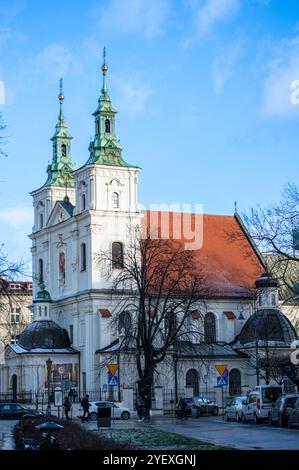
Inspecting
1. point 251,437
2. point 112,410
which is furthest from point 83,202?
point 251,437

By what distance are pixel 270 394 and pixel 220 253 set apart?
40.3m

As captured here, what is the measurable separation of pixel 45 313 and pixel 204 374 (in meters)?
14.2

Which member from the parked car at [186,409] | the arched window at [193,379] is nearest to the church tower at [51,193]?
the arched window at [193,379]

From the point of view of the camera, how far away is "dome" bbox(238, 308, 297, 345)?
73312 mm

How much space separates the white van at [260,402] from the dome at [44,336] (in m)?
32.2

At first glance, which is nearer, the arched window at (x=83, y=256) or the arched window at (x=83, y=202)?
the arched window at (x=83, y=256)

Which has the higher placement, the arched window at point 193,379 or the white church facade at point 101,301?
the white church facade at point 101,301

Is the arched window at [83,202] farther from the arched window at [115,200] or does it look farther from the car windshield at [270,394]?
the car windshield at [270,394]

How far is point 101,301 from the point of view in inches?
2911

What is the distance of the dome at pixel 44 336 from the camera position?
74812 millimetres

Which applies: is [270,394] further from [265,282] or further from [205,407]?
[265,282]

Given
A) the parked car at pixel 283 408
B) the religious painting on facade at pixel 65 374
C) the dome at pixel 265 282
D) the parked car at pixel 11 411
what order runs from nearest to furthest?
1. the parked car at pixel 283 408
2. the parked car at pixel 11 411
3. the dome at pixel 265 282
4. the religious painting on facade at pixel 65 374

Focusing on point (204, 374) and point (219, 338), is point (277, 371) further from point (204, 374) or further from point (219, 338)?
point (219, 338)
